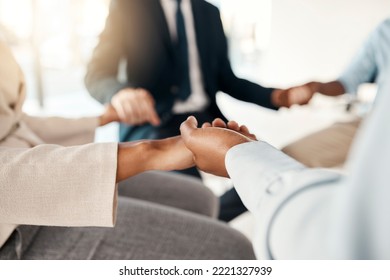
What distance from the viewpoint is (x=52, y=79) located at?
6.41 ft

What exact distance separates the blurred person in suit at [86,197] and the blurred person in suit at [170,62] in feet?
0.44

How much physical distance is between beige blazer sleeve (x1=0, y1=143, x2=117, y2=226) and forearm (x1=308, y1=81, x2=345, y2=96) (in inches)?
15.8

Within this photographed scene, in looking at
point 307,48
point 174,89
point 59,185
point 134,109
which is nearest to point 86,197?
point 59,185

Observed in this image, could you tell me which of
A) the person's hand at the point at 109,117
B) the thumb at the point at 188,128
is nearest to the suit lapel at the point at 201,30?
the person's hand at the point at 109,117

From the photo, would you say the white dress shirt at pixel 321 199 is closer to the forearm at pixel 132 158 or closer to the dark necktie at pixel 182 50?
the forearm at pixel 132 158

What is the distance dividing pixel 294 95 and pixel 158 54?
26 cm

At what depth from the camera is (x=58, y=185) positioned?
1.28 feet

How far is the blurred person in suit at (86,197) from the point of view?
0.39 meters

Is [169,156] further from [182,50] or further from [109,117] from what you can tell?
[182,50]

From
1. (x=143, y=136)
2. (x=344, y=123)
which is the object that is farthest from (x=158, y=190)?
(x=344, y=123)

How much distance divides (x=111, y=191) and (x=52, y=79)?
1.71m

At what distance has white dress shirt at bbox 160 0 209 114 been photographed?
0.73 meters

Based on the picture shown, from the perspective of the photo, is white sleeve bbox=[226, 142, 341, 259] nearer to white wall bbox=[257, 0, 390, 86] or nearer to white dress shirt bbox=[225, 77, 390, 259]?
white dress shirt bbox=[225, 77, 390, 259]

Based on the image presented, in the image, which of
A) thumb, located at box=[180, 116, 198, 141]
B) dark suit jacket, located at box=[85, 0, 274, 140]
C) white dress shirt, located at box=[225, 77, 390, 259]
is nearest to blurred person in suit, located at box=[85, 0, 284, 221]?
dark suit jacket, located at box=[85, 0, 274, 140]
